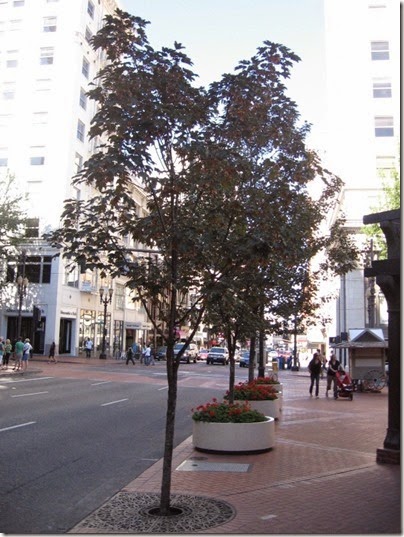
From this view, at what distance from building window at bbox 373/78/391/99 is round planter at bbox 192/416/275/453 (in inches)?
1666

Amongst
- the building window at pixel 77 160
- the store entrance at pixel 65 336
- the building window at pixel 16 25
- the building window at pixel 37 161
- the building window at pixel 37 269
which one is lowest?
the store entrance at pixel 65 336

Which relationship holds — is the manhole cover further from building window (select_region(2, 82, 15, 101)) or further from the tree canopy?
building window (select_region(2, 82, 15, 101))

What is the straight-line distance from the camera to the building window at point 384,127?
152 feet

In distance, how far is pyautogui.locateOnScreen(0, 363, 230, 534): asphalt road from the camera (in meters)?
6.95

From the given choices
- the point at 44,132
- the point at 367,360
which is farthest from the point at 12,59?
the point at 367,360

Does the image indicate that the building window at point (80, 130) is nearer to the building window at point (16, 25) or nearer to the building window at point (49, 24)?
the building window at point (49, 24)

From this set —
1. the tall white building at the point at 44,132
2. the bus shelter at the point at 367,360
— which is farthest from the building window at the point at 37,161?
the bus shelter at the point at 367,360

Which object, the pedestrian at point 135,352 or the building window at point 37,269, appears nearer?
the building window at point 37,269

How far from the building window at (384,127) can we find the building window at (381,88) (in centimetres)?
182

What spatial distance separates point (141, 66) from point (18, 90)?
159ft

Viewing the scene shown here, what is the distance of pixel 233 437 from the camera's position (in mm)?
10219

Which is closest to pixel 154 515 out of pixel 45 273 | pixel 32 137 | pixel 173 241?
pixel 173 241

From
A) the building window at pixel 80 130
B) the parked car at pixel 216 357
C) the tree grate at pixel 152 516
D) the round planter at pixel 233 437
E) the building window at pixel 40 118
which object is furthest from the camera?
the parked car at pixel 216 357

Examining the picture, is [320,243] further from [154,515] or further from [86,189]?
[86,189]
